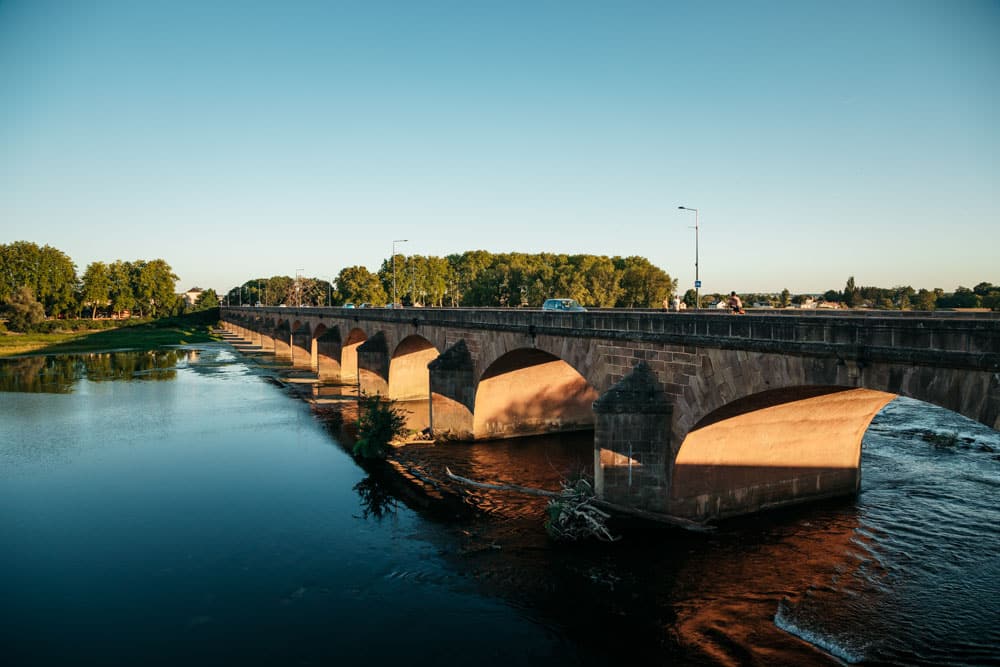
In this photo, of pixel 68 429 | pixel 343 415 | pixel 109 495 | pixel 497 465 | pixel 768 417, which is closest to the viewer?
pixel 768 417

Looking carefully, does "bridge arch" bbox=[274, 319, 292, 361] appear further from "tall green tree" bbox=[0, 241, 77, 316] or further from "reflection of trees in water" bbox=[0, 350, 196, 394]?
"tall green tree" bbox=[0, 241, 77, 316]

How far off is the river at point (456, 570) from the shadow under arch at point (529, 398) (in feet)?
11.1

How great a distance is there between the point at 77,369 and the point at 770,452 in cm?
6272

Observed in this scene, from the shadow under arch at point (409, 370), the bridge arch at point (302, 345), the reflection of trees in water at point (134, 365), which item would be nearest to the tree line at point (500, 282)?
the bridge arch at point (302, 345)

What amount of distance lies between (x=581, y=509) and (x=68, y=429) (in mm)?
28485

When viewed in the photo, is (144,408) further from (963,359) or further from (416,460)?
(963,359)

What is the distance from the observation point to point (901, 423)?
29.5 m

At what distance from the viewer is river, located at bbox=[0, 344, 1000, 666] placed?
12.4 m

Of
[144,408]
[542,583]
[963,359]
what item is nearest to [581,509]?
[542,583]

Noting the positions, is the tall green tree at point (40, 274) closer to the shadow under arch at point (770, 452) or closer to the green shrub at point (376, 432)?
the green shrub at point (376, 432)

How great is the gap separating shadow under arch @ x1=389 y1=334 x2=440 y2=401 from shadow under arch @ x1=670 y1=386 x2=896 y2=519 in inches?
967

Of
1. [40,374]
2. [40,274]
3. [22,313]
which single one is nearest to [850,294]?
[40,374]

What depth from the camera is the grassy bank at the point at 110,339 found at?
7900 cm

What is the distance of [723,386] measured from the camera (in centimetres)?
1502
